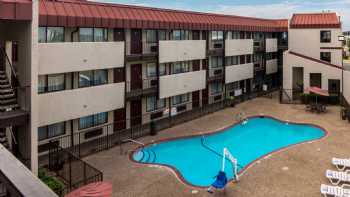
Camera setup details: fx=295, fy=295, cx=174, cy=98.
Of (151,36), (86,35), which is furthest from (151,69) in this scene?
(86,35)

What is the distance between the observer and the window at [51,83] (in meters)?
18.7

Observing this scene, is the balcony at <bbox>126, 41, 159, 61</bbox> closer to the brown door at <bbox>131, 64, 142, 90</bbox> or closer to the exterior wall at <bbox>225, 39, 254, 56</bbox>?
the brown door at <bbox>131, 64, 142, 90</bbox>

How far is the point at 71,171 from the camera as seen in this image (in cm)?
1591

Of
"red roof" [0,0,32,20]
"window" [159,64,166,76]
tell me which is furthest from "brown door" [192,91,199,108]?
"red roof" [0,0,32,20]

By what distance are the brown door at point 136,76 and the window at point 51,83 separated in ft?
20.7

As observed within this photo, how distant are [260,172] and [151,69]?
14157 mm

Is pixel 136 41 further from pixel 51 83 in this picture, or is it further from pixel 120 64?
pixel 51 83

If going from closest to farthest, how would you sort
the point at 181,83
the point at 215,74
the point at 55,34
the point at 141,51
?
the point at 55,34 → the point at 141,51 → the point at 181,83 → the point at 215,74

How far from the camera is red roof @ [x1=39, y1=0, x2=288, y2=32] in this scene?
1855 cm

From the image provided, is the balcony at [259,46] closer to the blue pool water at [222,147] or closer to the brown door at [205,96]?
the brown door at [205,96]

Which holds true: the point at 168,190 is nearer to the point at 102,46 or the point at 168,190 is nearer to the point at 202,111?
the point at 102,46

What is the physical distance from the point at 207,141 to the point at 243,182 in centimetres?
834

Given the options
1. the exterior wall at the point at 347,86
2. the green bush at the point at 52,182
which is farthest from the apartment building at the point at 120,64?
the green bush at the point at 52,182

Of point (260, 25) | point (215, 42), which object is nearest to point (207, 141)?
point (215, 42)
